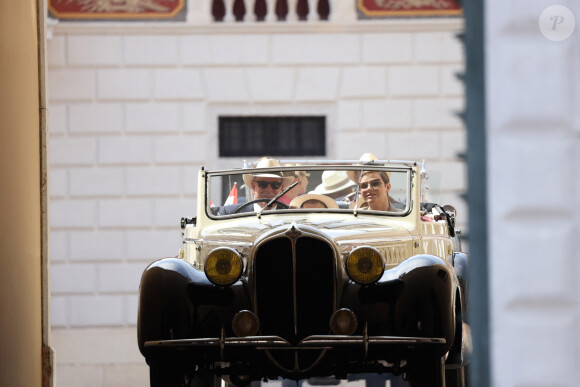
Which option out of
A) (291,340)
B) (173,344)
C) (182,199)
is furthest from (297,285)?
(182,199)

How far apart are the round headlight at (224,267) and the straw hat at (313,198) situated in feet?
4.55

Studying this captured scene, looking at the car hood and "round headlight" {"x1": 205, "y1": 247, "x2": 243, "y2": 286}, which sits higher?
the car hood

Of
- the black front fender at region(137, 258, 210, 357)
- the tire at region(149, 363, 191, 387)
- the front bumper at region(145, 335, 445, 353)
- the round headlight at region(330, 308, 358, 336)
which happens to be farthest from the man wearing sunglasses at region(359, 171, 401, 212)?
the tire at region(149, 363, 191, 387)

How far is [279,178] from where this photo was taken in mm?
7965

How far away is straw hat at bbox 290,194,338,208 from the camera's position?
7.81 m

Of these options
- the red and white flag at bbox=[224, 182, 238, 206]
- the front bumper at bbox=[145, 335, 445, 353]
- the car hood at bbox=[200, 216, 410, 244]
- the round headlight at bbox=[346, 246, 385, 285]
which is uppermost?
the red and white flag at bbox=[224, 182, 238, 206]

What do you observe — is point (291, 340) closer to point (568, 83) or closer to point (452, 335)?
point (452, 335)

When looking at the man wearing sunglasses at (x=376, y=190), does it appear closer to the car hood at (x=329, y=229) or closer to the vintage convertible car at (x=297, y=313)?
the car hood at (x=329, y=229)

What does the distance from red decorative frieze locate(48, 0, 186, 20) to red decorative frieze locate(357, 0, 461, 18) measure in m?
2.41

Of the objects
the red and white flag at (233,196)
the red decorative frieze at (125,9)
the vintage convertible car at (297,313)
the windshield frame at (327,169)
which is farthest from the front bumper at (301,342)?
the red decorative frieze at (125,9)

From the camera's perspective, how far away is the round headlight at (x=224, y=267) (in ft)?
21.2

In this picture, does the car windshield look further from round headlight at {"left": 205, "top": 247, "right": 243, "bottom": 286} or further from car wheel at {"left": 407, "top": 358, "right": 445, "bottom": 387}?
car wheel at {"left": 407, "top": 358, "right": 445, "bottom": 387}

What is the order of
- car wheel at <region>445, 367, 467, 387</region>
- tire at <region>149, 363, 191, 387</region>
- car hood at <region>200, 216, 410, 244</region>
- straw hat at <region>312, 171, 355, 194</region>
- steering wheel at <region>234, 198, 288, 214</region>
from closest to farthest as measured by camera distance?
tire at <region>149, 363, 191, 387</region> → car hood at <region>200, 216, 410, 244</region> → car wheel at <region>445, 367, 467, 387</region> → steering wheel at <region>234, 198, 288, 214</region> → straw hat at <region>312, 171, 355, 194</region>

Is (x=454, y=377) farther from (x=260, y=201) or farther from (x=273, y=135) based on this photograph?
(x=273, y=135)
